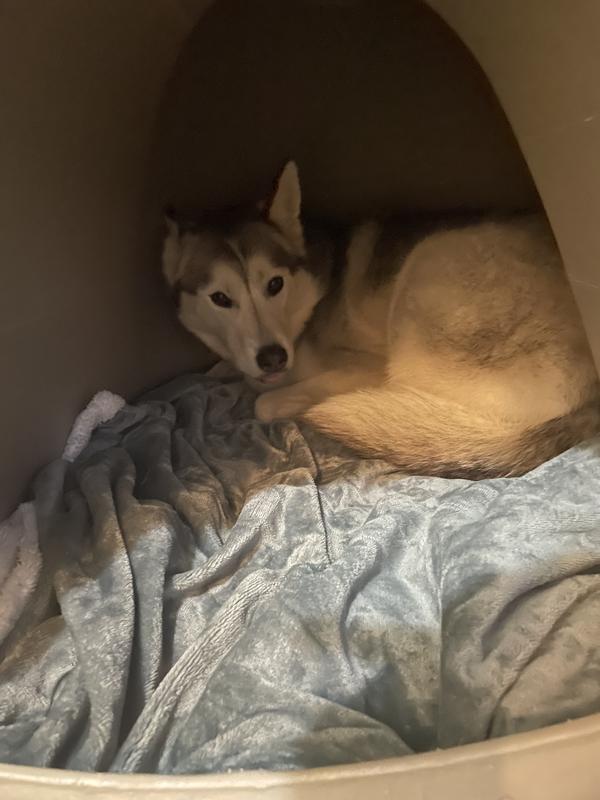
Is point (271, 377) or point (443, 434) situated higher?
point (271, 377)

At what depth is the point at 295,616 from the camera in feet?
3.72

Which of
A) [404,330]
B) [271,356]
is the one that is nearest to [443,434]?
[404,330]

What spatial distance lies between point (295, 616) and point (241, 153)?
148 centimetres

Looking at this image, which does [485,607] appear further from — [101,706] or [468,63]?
[468,63]

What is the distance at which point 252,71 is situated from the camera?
1954 mm

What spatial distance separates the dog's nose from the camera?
180 cm

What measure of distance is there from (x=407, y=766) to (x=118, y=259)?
1422 millimetres

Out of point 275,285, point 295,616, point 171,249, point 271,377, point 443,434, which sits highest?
point 171,249

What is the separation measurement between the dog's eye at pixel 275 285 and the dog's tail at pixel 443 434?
1.41 feet

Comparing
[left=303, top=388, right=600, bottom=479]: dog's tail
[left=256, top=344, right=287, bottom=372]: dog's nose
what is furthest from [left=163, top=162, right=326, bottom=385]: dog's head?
[left=303, top=388, right=600, bottom=479]: dog's tail

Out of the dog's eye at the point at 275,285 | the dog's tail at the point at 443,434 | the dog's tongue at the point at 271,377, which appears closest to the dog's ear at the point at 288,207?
the dog's eye at the point at 275,285

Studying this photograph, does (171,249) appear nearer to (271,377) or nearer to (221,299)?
(221,299)

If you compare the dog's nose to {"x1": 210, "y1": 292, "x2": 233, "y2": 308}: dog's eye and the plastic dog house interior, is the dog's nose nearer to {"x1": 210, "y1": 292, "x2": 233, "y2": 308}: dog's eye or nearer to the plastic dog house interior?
{"x1": 210, "y1": 292, "x2": 233, "y2": 308}: dog's eye

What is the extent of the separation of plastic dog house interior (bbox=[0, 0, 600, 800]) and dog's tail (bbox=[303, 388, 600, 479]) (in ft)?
1.22
